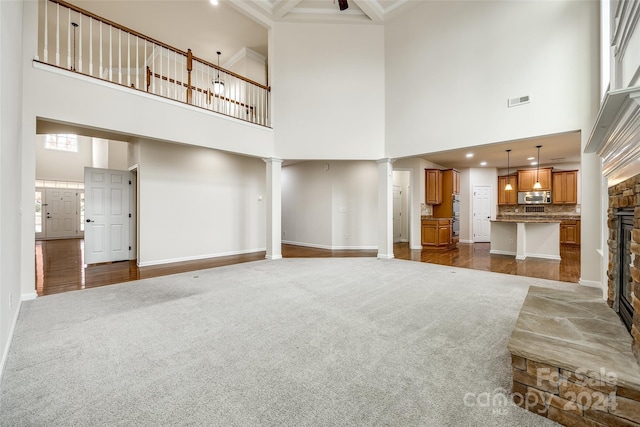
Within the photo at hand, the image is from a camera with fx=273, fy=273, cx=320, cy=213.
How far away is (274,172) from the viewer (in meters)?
6.61

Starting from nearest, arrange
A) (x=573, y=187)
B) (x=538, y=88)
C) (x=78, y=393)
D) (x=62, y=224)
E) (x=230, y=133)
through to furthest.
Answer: (x=78, y=393), (x=538, y=88), (x=230, y=133), (x=573, y=187), (x=62, y=224)

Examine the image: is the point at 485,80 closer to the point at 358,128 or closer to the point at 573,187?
the point at 358,128

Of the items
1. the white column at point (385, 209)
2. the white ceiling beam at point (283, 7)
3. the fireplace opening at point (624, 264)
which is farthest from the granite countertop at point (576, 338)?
the white ceiling beam at point (283, 7)

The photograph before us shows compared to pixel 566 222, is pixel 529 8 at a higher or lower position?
higher

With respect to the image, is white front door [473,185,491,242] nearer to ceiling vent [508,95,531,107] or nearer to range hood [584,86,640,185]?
ceiling vent [508,95,531,107]

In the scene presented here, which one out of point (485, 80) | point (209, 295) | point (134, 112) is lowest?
point (209, 295)

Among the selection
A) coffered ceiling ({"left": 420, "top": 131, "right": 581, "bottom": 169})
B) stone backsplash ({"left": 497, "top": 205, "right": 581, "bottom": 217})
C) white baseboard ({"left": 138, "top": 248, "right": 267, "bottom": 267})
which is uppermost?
coffered ceiling ({"left": 420, "top": 131, "right": 581, "bottom": 169})

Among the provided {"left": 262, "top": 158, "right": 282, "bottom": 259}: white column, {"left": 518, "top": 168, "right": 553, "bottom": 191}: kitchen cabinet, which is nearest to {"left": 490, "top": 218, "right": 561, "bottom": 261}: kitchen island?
{"left": 518, "top": 168, "right": 553, "bottom": 191}: kitchen cabinet

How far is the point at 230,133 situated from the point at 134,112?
177 cm

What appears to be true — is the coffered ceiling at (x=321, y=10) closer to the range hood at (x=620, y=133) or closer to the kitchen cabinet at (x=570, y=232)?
the range hood at (x=620, y=133)

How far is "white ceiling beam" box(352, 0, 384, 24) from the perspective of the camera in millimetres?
5855

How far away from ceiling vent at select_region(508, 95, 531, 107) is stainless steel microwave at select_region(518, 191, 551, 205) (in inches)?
233

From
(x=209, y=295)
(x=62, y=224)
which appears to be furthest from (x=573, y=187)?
(x=62, y=224)

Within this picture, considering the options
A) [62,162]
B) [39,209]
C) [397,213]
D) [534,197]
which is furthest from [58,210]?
[534,197]
